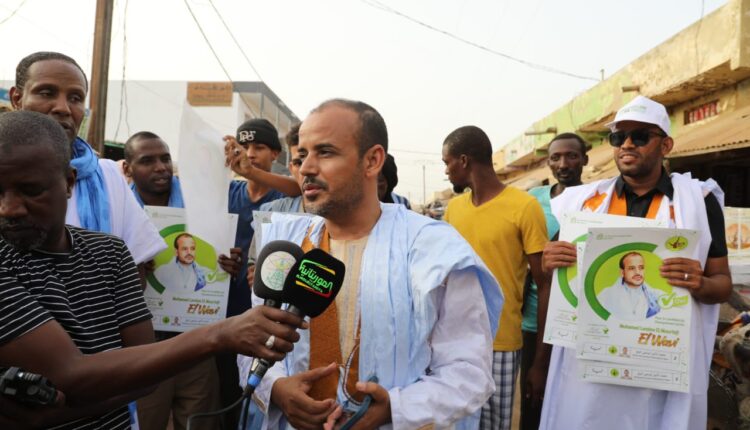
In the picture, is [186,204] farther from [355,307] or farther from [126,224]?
[355,307]

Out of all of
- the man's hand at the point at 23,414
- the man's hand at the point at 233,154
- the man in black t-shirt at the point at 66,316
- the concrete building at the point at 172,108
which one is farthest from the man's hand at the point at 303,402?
the concrete building at the point at 172,108

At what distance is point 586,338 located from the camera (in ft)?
8.38

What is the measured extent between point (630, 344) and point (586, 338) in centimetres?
19

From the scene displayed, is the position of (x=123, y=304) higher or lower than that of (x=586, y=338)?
higher

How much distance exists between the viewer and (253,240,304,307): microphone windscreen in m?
1.51

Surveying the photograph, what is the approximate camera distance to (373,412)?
1.73 m

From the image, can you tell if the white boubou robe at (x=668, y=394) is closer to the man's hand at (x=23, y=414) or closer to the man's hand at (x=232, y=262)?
the man's hand at (x=232, y=262)

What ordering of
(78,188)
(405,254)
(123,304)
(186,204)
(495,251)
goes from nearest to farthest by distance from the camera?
(123,304)
(405,254)
(78,188)
(186,204)
(495,251)

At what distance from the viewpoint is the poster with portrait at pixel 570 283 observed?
270 cm

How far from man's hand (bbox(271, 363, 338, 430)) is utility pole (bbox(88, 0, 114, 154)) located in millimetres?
7451

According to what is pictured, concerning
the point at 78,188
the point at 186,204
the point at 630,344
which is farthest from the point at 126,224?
the point at 630,344

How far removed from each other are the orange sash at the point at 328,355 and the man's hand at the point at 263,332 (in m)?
0.53

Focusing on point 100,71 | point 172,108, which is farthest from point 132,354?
point 172,108

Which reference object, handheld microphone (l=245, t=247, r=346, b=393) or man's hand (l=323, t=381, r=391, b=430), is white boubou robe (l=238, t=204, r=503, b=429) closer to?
man's hand (l=323, t=381, r=391, b=430)
